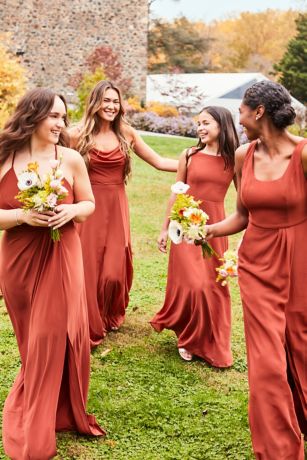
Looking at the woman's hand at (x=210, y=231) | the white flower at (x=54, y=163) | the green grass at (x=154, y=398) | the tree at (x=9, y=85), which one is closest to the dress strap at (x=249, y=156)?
the woman's hand at (x=210, y=231)

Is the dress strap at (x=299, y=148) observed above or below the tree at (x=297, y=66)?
below

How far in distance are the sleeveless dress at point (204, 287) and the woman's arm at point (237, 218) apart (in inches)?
62.2

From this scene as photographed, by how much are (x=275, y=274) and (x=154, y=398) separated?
6.20 ft

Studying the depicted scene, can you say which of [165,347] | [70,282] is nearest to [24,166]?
[70,282]

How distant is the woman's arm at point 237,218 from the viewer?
4578 millimetres

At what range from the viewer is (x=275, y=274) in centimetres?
424

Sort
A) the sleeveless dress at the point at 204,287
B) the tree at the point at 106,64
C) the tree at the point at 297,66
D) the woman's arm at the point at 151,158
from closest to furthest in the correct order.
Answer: the sleeveless dress at the point at 204,287 → the woman's arm at the point at 151,158 → the tree at the point at 106,64 → the tree at the point at 297,66

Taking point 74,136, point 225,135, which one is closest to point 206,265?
point 225,135

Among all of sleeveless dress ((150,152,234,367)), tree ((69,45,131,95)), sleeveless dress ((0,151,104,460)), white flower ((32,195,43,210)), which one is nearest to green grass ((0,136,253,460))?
sleeveless dress ((150,152,234,367))

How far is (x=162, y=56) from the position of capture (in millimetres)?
57469

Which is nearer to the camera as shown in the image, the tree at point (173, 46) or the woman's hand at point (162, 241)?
the woman's hand at point (162, 241)

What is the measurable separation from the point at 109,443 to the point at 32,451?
2.26ft

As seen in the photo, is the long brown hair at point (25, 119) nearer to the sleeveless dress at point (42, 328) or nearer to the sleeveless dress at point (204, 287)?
the sleeveless dress at point (42, 328)

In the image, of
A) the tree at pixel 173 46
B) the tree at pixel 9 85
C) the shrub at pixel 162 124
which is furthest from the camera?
the tree at pixel 173 46
